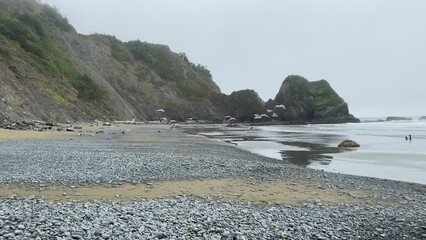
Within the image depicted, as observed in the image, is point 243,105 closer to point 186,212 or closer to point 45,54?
point 45,54

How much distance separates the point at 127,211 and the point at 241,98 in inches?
4100

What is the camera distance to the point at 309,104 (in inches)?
4269

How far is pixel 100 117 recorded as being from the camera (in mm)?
64375

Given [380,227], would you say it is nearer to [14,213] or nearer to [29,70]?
[14,213]

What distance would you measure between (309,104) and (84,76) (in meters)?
67.1

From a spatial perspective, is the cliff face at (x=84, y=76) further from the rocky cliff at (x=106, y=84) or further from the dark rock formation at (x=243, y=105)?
the dark rock formation at (x=243, y=105)

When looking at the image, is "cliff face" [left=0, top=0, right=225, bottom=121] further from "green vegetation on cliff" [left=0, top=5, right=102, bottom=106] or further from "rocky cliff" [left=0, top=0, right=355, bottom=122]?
"rocky cliff" [left=0, top=0, right=355, bottom=122]

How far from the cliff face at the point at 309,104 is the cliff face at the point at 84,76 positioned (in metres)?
20.4

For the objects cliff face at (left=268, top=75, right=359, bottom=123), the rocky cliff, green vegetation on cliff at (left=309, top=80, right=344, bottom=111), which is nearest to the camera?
the rocky cliff

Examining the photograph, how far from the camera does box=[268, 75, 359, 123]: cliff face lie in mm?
105312

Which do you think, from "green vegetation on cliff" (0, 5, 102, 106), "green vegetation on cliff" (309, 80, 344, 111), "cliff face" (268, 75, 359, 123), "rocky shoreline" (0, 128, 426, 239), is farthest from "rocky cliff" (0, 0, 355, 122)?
"rocky shoreline" (0, 128, 426, 239)

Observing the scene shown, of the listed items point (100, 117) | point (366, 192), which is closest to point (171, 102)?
point (100, 117)

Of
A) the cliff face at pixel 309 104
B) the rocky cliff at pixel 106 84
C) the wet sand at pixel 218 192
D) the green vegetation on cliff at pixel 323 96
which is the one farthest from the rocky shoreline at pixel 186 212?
the green vegetation on cliff at pixel 323 96

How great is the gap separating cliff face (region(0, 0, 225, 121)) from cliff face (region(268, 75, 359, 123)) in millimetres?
20381
